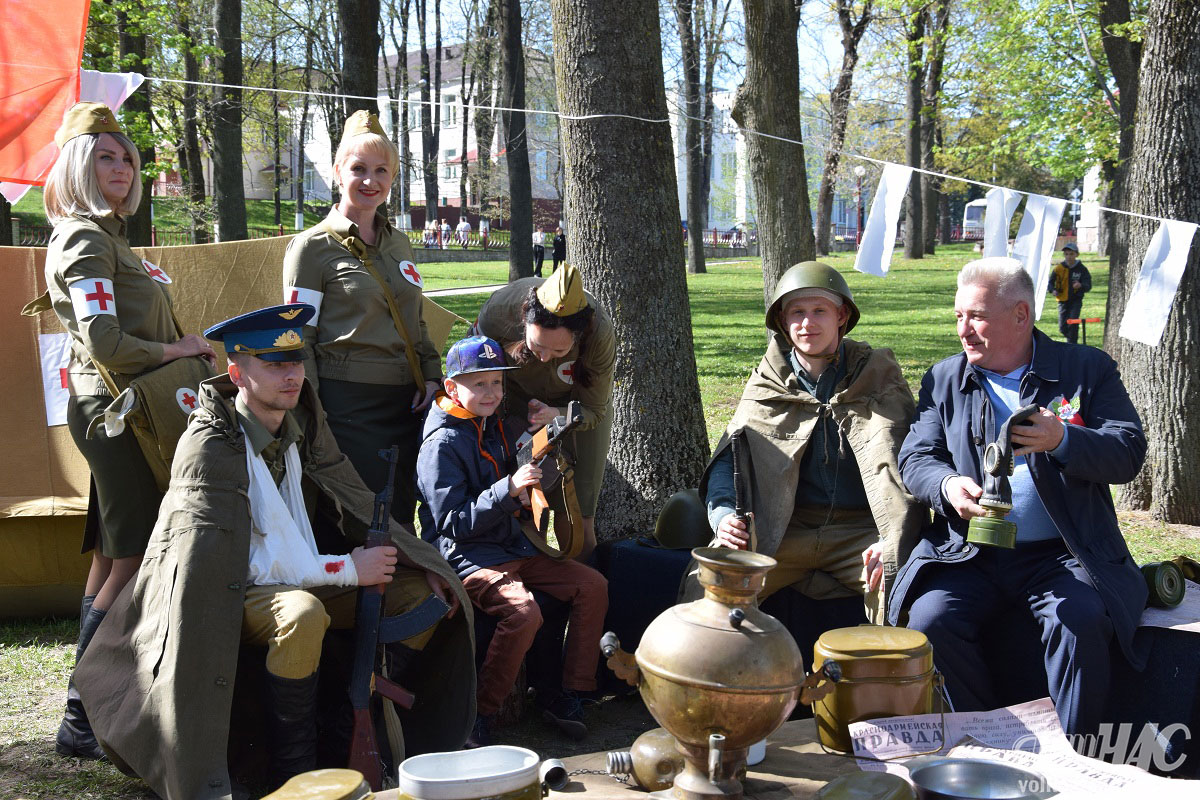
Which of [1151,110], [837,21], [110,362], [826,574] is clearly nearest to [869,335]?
[1151,110]

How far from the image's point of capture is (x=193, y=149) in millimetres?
19312

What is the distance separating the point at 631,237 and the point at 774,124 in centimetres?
405

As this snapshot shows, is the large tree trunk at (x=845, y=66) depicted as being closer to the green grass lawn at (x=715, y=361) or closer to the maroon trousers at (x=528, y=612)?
the green grass lawn at (x=715, y=361)

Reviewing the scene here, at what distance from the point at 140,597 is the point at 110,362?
887 millimetres

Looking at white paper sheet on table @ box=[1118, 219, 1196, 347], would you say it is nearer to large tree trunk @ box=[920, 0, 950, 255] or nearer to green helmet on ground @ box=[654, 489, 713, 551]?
green helmet on ground @ box=[654, 489, 713, 551]

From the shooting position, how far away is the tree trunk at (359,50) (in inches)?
301

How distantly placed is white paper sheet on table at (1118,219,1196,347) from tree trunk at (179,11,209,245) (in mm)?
13927

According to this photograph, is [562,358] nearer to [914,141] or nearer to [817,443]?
[817,443]

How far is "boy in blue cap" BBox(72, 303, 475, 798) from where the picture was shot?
9.76 ft

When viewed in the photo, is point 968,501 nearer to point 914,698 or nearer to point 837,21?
point 914,698

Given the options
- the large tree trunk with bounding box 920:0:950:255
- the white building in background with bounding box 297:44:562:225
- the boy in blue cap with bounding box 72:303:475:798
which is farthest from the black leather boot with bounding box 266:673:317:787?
the white building in background with bounding box 297:44:562:225

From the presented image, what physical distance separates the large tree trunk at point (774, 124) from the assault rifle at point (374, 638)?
225 inches

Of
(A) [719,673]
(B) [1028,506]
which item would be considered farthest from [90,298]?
(B) [1028,506]

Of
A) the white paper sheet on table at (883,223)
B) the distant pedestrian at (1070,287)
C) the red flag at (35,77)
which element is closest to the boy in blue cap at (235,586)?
the red flag at (35,77)
